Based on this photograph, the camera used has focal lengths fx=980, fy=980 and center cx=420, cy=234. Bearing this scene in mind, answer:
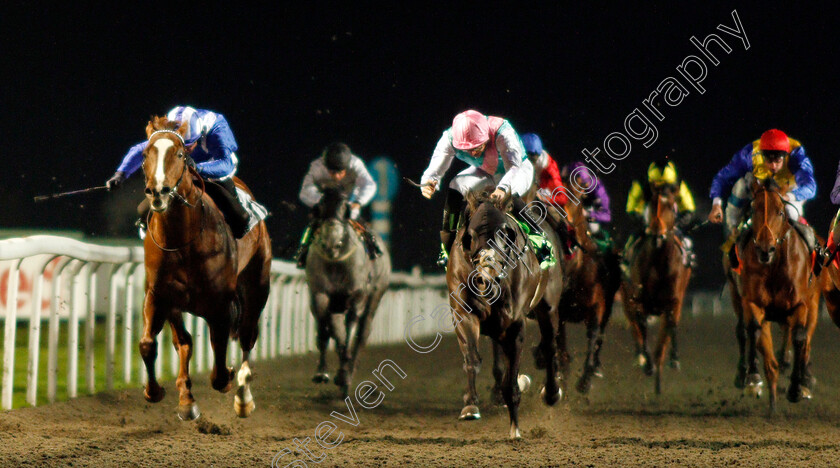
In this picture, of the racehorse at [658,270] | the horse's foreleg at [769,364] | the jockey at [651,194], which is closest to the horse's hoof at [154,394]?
the horse's foreleg at [769,364]

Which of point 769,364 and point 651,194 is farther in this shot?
point 651,194

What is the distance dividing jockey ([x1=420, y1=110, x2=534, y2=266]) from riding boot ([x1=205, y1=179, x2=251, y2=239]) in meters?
1.11

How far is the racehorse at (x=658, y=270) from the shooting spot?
873cm

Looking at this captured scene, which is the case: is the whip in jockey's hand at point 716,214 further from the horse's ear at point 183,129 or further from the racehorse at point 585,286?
the horse's ear at point 183,129

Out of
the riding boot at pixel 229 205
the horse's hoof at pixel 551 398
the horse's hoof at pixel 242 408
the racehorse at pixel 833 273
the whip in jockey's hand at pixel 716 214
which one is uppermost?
the whip in jockey's hand at pixel 716 214

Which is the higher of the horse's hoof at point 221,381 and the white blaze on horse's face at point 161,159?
Answer: the white blaze on horse's face at point 161,159

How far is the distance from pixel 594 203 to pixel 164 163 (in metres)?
4.87

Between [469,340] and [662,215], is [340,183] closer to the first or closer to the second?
[662,215]

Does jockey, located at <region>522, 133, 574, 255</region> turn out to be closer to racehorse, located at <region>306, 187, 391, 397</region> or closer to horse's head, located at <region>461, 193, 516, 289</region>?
racehorse, located at <region>306, 187, 391, 397</region>

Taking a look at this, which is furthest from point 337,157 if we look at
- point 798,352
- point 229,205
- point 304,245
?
point 798,352

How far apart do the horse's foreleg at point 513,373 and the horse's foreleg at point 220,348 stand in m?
1.55

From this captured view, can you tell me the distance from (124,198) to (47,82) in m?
5.84

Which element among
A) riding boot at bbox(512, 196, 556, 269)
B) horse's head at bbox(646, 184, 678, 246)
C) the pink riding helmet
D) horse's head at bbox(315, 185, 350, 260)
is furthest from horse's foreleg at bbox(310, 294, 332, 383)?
horse's head at bbox(646, 184, 678, 246)

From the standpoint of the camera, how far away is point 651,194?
28.7 ft
